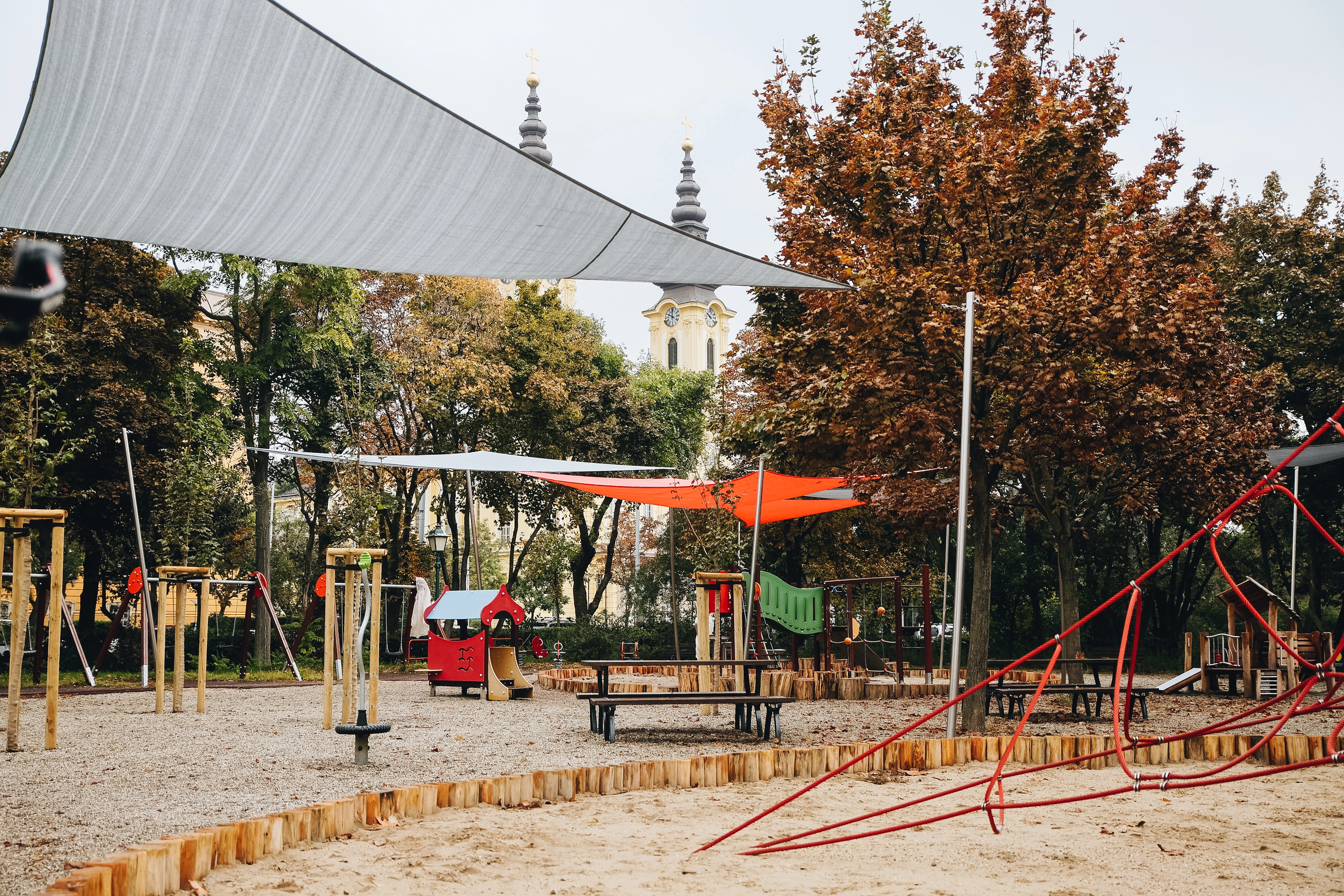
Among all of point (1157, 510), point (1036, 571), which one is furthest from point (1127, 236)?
point (1036, 571)

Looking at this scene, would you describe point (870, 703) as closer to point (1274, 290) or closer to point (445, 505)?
point (1274, 290)

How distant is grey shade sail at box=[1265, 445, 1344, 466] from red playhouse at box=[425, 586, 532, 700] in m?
8.53

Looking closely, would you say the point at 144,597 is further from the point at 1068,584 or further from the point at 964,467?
the point at 1068,584

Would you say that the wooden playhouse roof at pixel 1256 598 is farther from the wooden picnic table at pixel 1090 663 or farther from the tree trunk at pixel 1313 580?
the tree trunk at pixel 1313 580

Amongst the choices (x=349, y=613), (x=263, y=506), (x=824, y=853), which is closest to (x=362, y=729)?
(x=349, y=613)

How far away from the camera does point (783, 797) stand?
16.1 feet

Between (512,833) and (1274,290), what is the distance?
1599 cm

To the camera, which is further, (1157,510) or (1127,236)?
(1157,510)

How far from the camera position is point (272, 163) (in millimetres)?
4031

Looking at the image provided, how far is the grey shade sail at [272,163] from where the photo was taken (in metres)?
3.51

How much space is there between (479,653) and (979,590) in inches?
205

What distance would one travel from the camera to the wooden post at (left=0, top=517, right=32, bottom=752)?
5723mm

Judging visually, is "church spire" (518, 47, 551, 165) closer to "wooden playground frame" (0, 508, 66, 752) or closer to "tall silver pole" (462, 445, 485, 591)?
"tall silver pole" (462, 445, 485, 591)

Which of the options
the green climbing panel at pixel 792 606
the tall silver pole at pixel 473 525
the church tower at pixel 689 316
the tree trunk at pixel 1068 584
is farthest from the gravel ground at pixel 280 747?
the church tower at pixel 689 316
